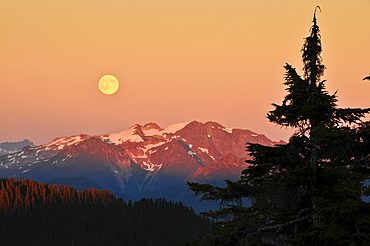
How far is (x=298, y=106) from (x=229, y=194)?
422cm

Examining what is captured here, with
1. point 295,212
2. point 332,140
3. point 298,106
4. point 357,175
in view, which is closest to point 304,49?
point 298,106

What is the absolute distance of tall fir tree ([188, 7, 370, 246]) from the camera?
13.8m

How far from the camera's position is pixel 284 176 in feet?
48.7

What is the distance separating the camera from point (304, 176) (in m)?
13.8

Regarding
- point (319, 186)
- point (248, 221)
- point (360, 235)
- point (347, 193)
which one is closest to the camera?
point (360, 235)

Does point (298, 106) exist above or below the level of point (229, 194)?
above

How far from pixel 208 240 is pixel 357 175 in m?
6.03

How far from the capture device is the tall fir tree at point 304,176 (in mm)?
13781

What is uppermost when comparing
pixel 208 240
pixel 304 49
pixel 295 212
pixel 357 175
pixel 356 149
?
pixel 304 49

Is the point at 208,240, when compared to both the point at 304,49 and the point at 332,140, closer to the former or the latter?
the point at 332,140

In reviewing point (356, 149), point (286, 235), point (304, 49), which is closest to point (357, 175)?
point (356, 149)

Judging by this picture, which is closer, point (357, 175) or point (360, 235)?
point (360, 235)

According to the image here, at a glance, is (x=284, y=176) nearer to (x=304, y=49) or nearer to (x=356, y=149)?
(x=356, y=149)

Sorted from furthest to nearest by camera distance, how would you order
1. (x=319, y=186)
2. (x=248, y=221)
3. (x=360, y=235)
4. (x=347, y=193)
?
(x=248, y=221) → (x=319, y=186) → (x=347, y=193) → (x=360, y=235)
